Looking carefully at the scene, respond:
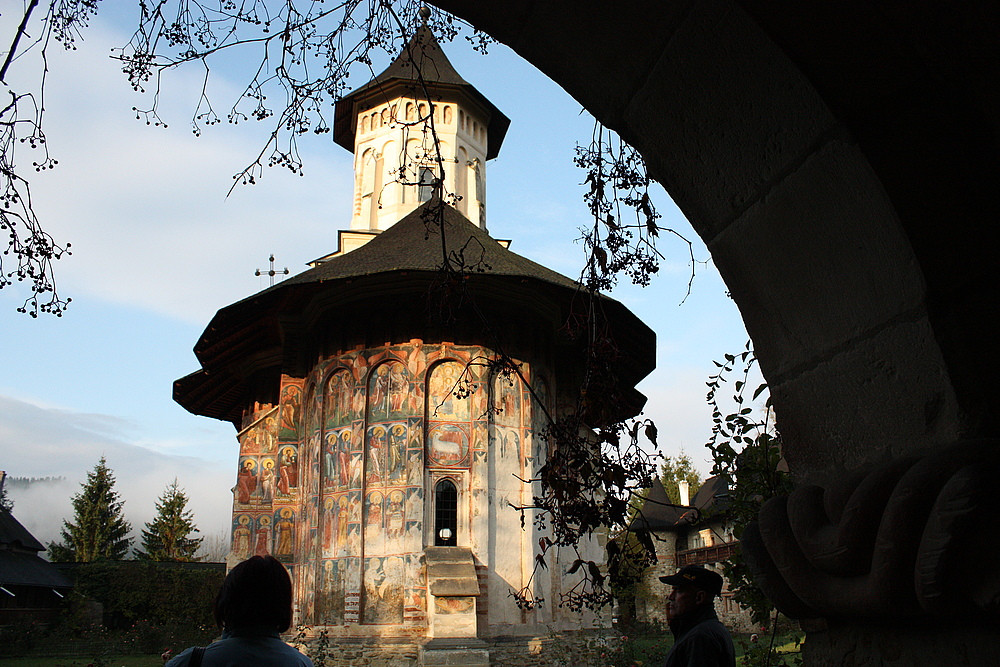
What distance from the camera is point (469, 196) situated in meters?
25.5

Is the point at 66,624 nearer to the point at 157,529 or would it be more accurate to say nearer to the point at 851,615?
the point at 157,529

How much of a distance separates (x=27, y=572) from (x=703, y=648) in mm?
34299

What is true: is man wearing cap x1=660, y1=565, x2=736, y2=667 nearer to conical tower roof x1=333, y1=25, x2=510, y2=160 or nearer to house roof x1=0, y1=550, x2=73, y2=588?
conical tower roof x1=333, y1=25, x2=510, y2=160

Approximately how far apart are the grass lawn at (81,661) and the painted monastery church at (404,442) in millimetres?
4559

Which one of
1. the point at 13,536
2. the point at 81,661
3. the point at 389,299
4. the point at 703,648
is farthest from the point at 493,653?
the point at 13,536

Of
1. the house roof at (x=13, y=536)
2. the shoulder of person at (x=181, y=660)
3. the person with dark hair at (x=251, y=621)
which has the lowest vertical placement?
the shoulder of person at (x=181, y=660)

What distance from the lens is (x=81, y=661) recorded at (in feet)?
64.6

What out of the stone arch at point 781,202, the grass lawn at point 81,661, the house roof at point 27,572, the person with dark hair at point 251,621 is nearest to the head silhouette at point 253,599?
the person with dark hair at point 251,621

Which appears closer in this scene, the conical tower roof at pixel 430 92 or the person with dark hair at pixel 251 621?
the person with dark hair at pixel 251 621

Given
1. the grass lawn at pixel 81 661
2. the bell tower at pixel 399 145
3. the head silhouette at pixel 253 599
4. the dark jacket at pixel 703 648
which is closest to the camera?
the head silhouette at pixel 253 599

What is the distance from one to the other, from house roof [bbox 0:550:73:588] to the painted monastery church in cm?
1776

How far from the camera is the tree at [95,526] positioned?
4253 centimetres

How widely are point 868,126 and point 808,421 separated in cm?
55

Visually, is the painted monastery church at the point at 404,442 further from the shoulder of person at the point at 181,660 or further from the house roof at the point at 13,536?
the house roof at the point at 13,536
